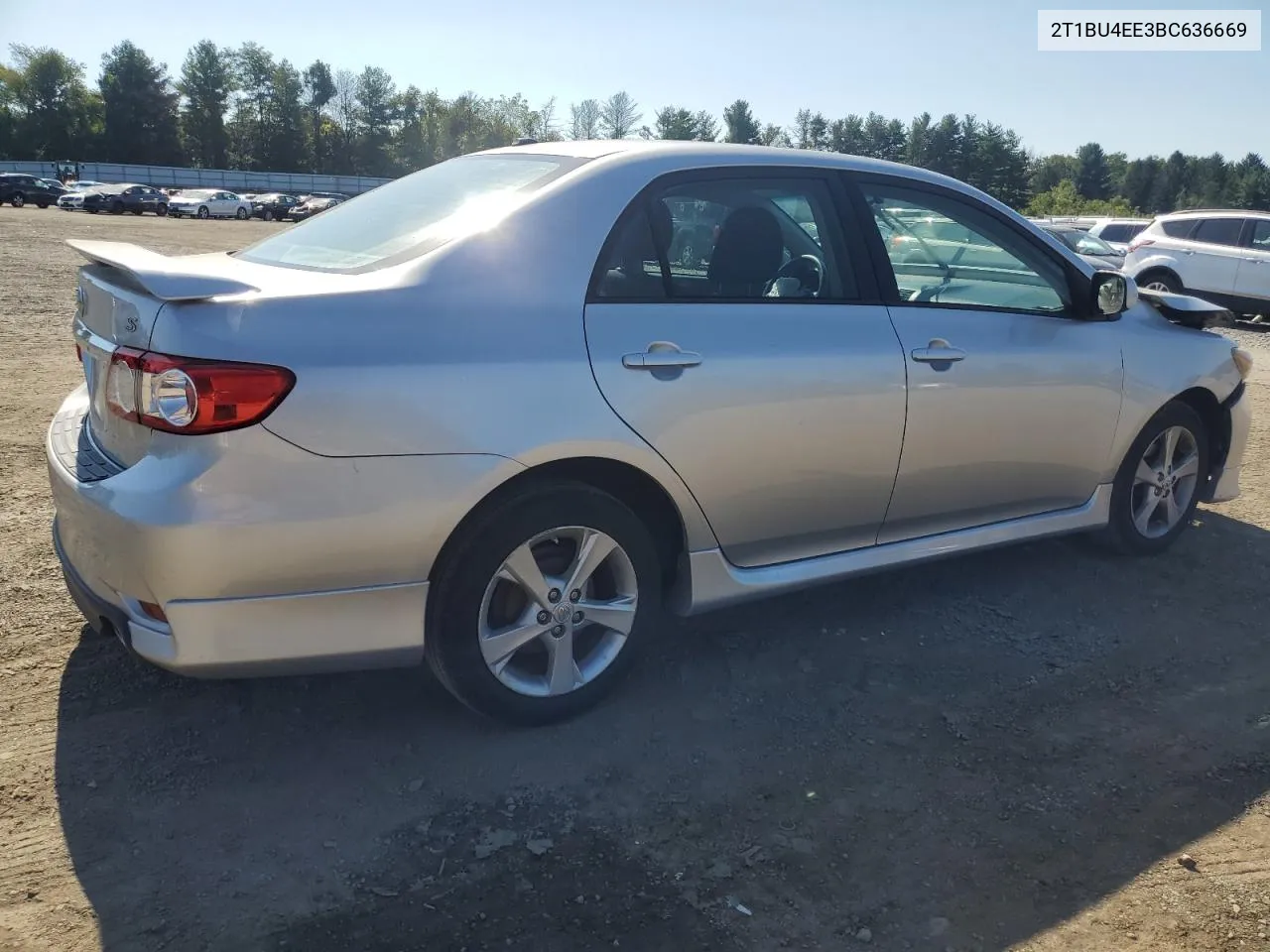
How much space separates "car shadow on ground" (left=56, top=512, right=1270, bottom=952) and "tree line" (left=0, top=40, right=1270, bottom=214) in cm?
6683

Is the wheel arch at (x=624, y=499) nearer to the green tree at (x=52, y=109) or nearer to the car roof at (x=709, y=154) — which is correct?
the car roof at (x=709, y=154)

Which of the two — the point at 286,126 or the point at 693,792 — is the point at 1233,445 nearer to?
the point at 693,792

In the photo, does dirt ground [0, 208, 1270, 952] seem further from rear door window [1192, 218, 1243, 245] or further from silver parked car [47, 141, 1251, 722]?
rear door window [1192, 218, 1243, 245]

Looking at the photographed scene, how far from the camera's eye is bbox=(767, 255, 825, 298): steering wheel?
3.55 metres

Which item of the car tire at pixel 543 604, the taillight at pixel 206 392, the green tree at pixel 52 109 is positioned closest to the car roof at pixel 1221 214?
the car tire at pixel 543 604

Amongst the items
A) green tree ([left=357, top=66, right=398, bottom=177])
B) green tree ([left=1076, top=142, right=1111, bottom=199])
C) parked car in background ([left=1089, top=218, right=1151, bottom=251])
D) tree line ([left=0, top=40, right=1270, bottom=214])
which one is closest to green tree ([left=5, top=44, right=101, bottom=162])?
tree line ([left=0, top=40, right=1270, bottom=214])

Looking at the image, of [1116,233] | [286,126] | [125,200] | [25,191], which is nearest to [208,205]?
[125,200]

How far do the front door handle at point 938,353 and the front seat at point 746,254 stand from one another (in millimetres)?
591

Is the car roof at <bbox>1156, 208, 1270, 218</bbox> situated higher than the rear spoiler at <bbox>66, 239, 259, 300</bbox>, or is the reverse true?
the car roof at <bbox>1156, 208, 1270, 218</bbox>

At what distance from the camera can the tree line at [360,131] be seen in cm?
7862

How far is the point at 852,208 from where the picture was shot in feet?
12.2

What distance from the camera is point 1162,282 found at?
663 inches

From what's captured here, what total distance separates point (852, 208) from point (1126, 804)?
2.12 metres

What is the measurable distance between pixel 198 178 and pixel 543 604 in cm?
8348
